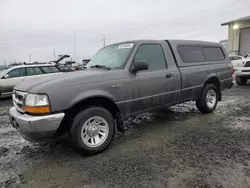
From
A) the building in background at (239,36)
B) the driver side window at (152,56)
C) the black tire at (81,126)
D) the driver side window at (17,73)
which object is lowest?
the black tire at (81,126)

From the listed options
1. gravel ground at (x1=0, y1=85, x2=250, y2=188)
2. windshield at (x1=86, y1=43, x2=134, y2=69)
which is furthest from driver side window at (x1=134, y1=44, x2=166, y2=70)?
gravel ground at (x1=0, y1=85, x2=250, y2=188)

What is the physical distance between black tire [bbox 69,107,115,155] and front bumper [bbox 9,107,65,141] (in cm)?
26

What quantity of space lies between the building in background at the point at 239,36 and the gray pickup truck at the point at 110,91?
19243 mm

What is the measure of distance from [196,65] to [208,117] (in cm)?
141

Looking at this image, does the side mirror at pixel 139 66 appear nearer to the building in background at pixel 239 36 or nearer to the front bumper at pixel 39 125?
the front bumper at pixel 39 125

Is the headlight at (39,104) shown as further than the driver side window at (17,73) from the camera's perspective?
No

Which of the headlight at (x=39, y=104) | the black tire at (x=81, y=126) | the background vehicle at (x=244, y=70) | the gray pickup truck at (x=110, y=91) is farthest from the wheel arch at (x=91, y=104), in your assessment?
the background vehicle at (x=244, y=70)

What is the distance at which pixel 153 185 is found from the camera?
2688 mm

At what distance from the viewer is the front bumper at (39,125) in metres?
3.07

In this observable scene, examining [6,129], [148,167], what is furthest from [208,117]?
[6,129]

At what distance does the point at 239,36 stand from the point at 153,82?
2177cm

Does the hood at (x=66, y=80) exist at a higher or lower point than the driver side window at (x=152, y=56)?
lower

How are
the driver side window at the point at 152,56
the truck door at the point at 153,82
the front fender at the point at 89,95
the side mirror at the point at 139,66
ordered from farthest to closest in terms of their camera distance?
1. the driver side window at the point at 152,56
2. the truck door at the point at 153,82
3. the side mirror at the point at 139,66
4. the front fender at the point at 89,95

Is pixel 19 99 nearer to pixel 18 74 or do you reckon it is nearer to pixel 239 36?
pixel 18 74
